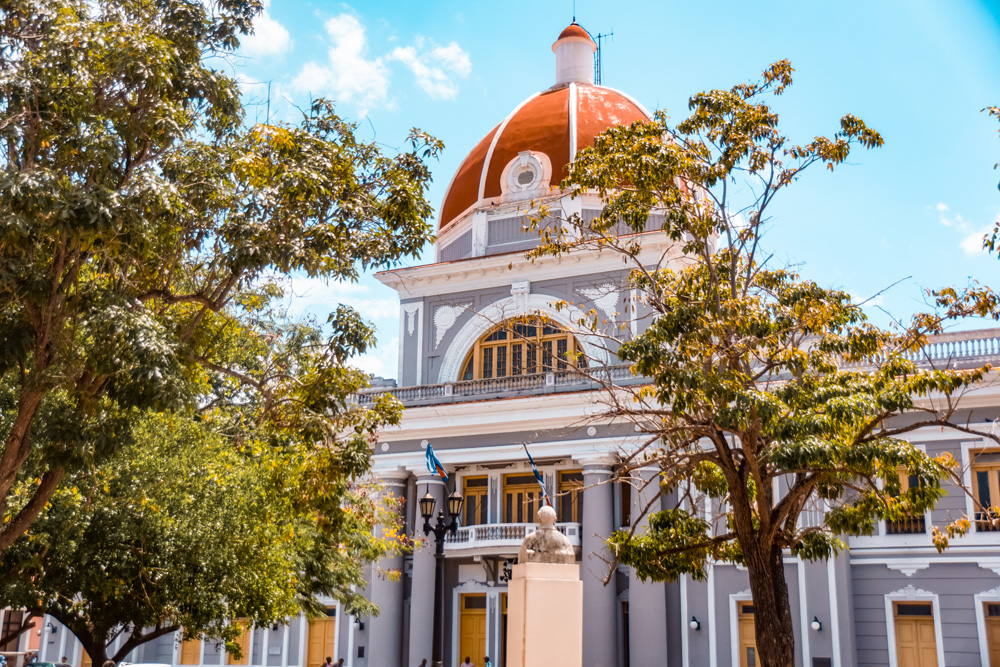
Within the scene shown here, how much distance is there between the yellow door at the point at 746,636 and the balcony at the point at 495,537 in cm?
424

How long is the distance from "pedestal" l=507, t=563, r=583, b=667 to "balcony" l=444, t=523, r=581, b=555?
1455 cm

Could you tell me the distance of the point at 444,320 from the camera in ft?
99.8

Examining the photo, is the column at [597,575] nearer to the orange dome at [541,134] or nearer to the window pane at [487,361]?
the window pane at [487,361]

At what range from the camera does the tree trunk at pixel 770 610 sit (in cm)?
1221

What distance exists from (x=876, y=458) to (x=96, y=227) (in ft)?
28.9

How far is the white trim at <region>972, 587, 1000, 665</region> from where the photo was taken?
73.5ft

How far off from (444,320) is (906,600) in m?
14.4

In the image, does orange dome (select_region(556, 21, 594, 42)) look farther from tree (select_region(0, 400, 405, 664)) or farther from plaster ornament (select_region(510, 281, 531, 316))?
tree (select_region(0, 400, 405, 664))

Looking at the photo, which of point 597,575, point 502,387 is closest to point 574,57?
point 502,387

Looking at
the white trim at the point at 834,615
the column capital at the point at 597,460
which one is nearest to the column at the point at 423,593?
the column capital at the point at 597,460

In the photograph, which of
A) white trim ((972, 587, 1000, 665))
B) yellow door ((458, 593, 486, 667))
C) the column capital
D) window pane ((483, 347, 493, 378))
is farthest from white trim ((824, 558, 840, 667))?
window pane ((483, 347, 493, 378))

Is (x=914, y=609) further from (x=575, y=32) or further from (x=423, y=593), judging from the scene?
(x=575, y=32)

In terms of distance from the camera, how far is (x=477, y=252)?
3052cm

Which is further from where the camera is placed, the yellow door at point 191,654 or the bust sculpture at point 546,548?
the yellow door at point 191,654
